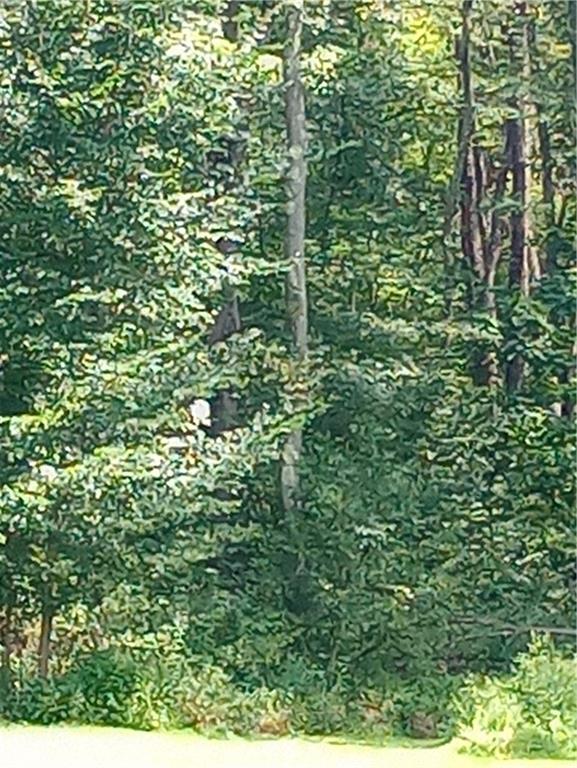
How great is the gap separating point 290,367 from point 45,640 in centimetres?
56

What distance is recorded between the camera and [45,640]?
2051mm

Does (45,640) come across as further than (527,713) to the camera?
Yes

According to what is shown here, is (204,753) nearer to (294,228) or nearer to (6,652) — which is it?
(6,652)

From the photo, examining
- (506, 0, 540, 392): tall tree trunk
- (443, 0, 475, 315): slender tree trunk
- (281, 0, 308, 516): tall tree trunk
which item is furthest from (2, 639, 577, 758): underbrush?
(443, 0, 475, 315): slender tree trunk

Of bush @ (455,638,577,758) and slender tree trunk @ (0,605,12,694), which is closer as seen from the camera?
bush @ (455,638,577,758)

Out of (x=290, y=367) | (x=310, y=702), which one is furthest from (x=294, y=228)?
(x=310, y=702)

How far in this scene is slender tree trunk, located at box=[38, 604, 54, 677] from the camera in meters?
2.04

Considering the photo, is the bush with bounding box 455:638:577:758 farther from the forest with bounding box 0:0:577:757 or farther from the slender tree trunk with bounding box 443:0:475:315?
the slender tree trunk with bounding box 443:0:475:315

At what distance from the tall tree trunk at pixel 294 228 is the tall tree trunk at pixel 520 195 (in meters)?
0.31

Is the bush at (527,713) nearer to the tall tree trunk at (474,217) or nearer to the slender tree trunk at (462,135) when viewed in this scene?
the tall tree trunk at (474,217)

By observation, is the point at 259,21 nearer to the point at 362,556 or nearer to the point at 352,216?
the point at 352,216

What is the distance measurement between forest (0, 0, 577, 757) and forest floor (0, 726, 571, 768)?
0.02 metres

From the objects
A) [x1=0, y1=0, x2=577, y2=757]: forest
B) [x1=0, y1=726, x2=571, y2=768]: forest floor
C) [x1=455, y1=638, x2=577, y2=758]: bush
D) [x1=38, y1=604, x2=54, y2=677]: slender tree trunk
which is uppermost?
[x1=0, y1=0, x2=577, y2=757]: forest

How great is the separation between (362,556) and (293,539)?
107mm
